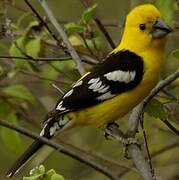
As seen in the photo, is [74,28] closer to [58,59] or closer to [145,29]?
[58,59]

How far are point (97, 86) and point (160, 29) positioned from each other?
562 mm

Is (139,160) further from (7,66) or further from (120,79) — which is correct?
(7,66)

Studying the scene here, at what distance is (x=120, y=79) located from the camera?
14.5 ft

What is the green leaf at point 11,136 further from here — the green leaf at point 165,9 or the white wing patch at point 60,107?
the green leaf at point 165,9

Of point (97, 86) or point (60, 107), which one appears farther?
point (97, 86)

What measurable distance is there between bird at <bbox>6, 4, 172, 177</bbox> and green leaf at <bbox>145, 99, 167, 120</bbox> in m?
0.33

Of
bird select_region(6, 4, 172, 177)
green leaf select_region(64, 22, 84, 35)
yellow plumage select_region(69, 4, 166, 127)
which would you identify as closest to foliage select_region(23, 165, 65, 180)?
bird select_region(6, 4, 172, 177)

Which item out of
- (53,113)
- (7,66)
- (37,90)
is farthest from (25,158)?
(37,90)

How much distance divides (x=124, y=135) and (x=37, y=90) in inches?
93.9

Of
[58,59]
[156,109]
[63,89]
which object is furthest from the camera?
[63,89]

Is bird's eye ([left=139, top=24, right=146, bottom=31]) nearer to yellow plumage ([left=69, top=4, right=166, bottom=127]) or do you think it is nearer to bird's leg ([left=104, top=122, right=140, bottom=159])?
yellow plumage ([left=69, top=4, right=166, bottom=127])

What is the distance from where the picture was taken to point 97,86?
451cm

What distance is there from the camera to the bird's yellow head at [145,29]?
4375mm

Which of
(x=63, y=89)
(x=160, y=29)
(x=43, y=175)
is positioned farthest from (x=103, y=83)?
(x=63, y=89)
